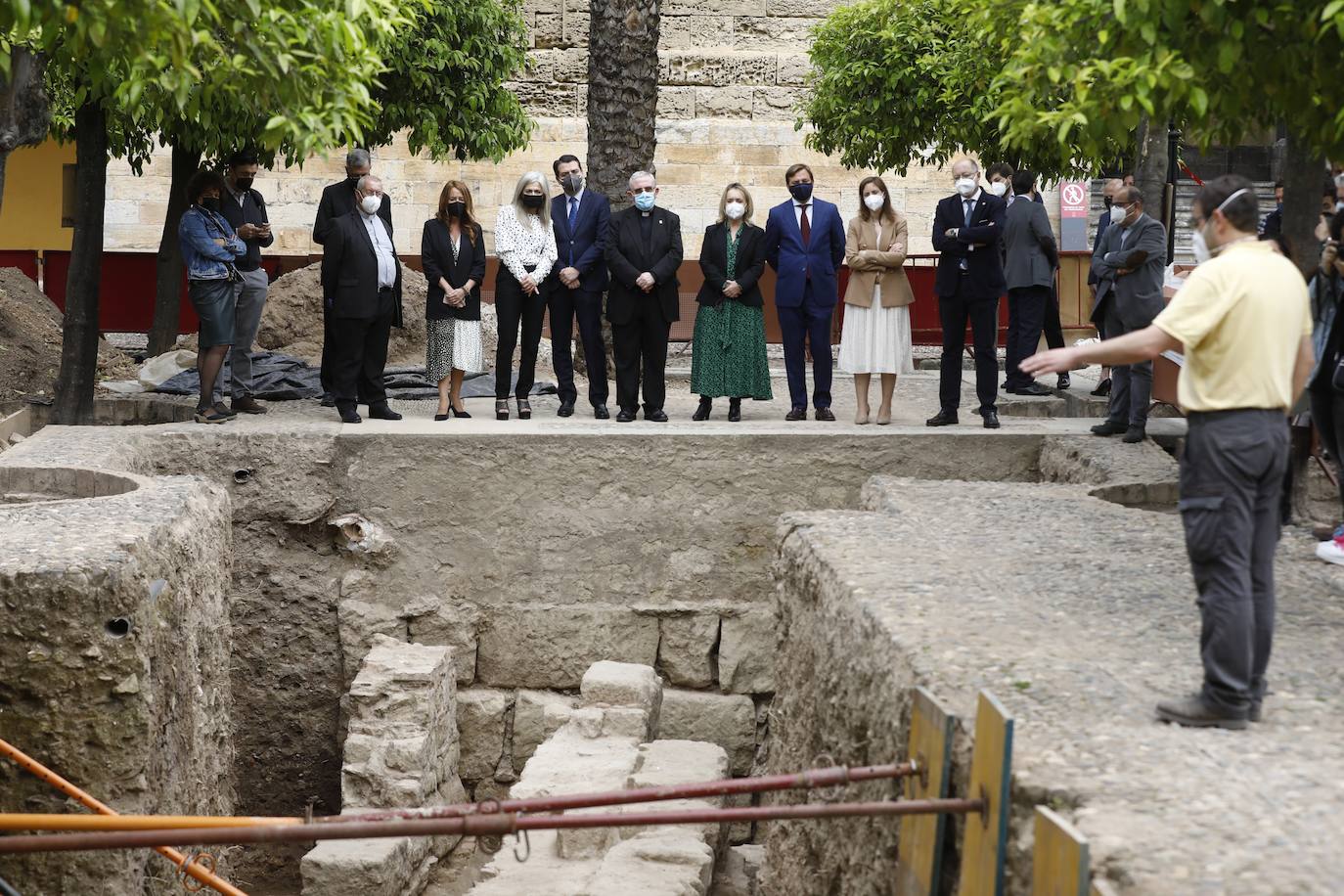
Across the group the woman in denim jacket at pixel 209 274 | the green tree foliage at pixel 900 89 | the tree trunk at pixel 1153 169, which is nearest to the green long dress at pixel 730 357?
the woman in denim jacket at pixel 209 274

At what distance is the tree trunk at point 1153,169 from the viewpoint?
14.6 metres

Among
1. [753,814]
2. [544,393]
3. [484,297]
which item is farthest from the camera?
[484,297]

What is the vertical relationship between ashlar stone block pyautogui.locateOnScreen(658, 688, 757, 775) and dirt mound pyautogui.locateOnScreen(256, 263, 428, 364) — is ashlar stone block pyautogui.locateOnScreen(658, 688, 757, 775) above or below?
below

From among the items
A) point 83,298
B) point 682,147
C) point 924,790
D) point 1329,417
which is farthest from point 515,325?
point 682,147

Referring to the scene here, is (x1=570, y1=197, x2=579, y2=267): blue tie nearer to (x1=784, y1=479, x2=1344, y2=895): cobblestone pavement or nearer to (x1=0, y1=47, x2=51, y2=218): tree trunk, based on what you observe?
(x1=0, y1=47, x2=51, y2=218): tree trunk

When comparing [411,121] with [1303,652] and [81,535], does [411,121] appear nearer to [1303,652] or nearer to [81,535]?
[81,535]

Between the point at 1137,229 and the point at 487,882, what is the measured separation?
5.82 m

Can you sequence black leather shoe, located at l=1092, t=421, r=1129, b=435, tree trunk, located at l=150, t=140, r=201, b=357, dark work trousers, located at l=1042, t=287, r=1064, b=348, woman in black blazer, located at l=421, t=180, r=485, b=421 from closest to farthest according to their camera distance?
black leather shoe, located at l=1092, t=421, r=1129, b=435
woman in black blazer, located at l=421, t=180, r=485, b=421
dark work trousers, located at l=1042, t=287, r=1064, b=348
tree trunk, located at l=150, t=140, r=201, b=357

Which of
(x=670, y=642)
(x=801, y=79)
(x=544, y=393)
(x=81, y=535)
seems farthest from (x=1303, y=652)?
(x=801, y=79)

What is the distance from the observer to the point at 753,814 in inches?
178

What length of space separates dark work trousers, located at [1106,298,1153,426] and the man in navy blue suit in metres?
1.90

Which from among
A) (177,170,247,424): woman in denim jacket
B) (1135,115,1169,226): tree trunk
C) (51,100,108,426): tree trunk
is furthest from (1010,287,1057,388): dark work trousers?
(51,100,108,426): tree trunk

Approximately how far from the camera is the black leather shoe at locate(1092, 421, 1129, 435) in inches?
433

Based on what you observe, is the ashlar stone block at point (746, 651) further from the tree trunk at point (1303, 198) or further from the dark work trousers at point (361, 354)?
the tree trunk at point (1303, 198)
